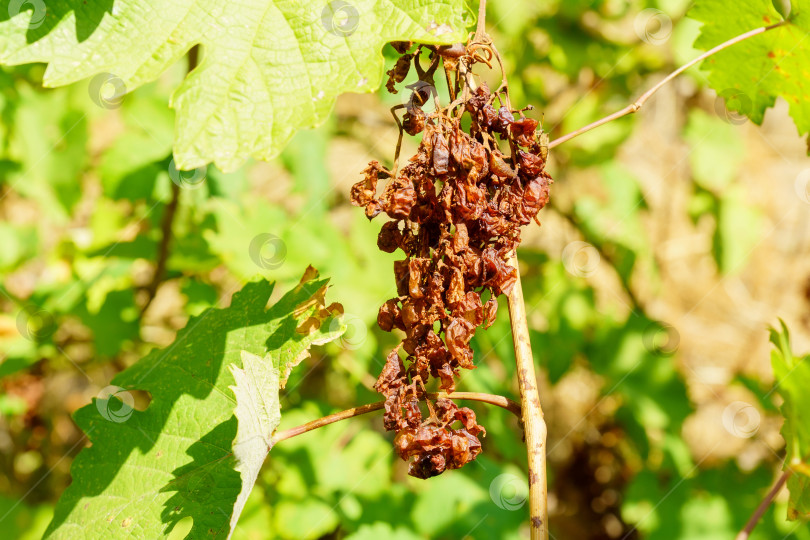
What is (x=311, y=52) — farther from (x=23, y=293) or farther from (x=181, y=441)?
(x=23, y=293)

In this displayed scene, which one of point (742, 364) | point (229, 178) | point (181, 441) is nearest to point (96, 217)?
Answer: point (229, 178)

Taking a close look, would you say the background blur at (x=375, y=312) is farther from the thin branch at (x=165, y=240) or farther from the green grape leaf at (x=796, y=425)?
the green grape leaf at (x=796, y=425)

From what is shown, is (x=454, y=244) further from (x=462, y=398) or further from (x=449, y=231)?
(x=462, y=398)

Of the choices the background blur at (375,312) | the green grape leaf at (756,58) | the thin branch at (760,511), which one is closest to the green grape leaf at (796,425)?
the thin branch at (760,511)

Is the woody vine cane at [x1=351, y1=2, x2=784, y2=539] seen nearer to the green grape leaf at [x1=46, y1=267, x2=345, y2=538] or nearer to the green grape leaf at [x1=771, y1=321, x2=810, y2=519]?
the green grape leaf at [x1=46, y1=267, x2=345, y2=538]

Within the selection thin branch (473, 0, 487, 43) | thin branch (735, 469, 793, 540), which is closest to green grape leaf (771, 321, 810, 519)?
thin branch (735, 469, 793, 540)

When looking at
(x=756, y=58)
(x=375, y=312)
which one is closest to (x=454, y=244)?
(x=756, y=58)
